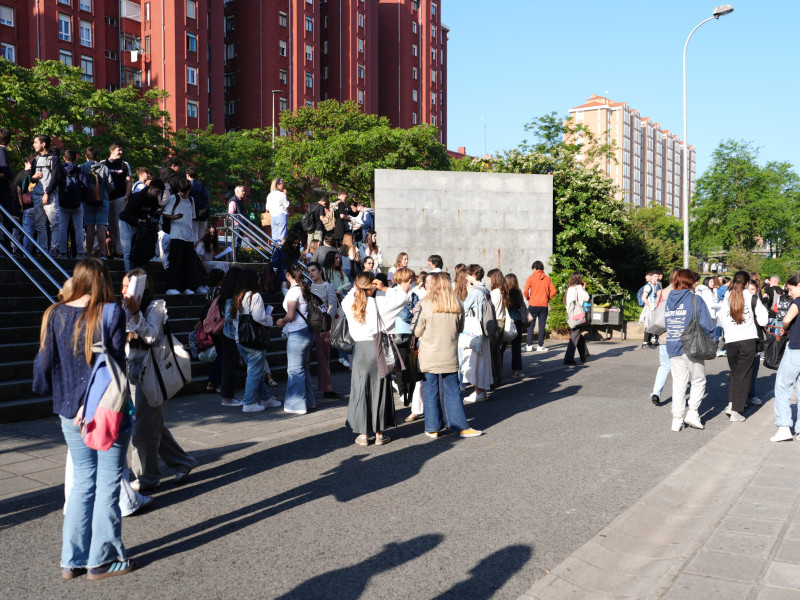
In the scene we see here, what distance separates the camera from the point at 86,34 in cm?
5369

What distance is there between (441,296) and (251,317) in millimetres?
2417

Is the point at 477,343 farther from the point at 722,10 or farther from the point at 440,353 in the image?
the point at 722,10

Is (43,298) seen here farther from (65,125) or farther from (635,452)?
(65,125)

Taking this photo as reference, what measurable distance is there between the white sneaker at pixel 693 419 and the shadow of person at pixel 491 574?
4.50 metres

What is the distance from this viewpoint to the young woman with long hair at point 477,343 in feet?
31.1

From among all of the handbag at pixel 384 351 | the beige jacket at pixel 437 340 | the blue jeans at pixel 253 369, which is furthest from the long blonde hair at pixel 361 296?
the blue jeans at pixel 253 369

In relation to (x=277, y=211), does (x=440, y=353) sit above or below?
below

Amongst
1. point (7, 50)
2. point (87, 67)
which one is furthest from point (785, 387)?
point (87, 67)

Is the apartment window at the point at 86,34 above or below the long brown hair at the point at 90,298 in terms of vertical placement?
above

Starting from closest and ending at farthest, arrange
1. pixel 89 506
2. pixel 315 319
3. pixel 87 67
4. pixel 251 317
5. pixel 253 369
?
pixel 89 506 < pixel 251 317 < pixel 253 369 < pixel 315 319 < pixel 87 67

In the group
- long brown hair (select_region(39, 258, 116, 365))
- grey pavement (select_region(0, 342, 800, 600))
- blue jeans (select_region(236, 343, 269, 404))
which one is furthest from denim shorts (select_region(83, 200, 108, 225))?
long brown hair (select_region(39, 258, 116, 365))

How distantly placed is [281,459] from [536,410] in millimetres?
3855

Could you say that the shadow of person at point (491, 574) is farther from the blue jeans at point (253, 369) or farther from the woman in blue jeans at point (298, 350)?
the blue jeans at point (253, 369)

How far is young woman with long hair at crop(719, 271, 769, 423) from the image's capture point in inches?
348
